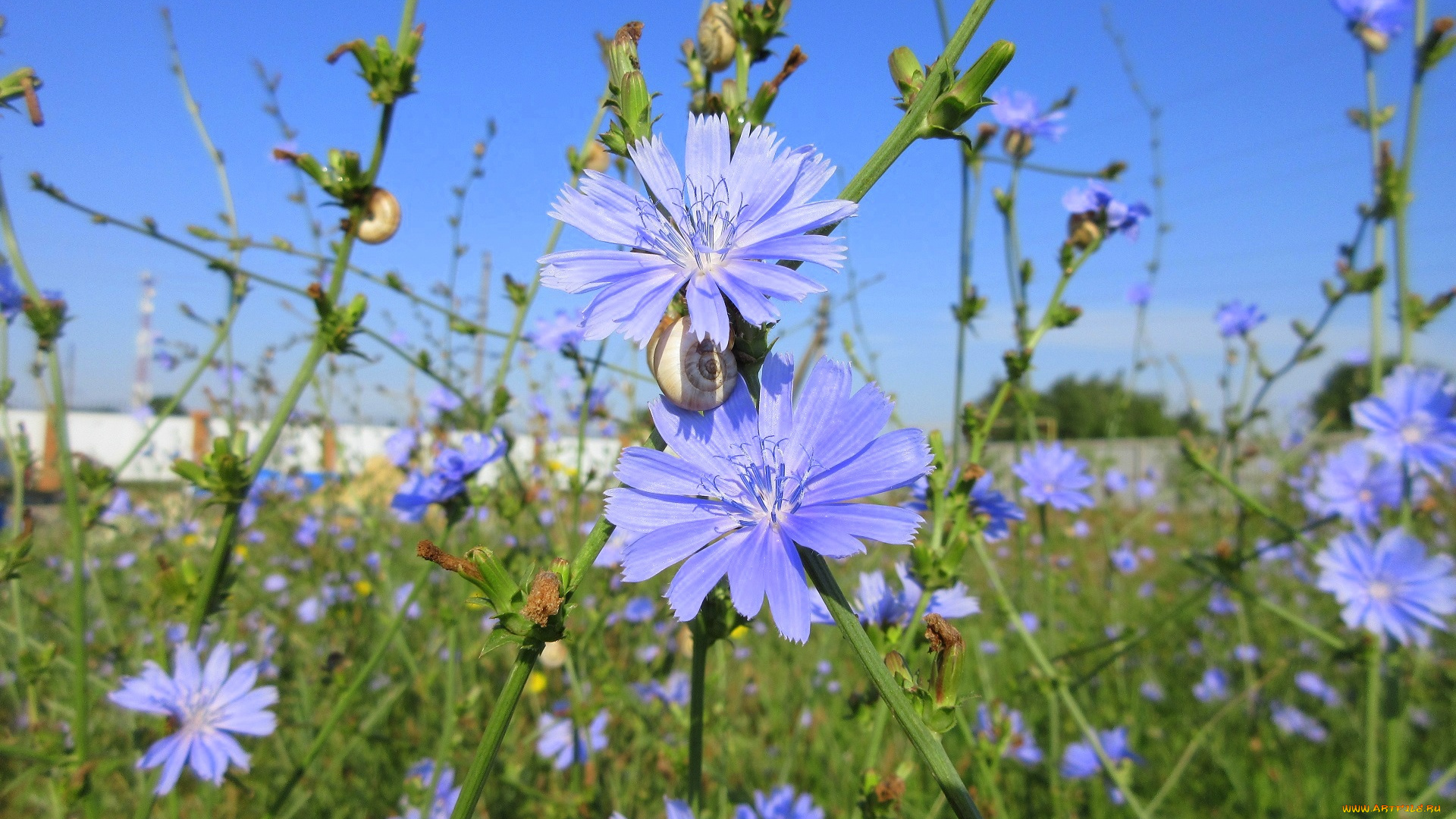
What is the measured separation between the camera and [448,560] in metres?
0.79

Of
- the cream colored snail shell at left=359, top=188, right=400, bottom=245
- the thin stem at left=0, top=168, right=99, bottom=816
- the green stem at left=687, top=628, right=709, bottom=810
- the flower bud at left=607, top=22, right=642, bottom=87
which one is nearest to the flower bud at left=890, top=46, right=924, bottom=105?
the flower bud at left=607, top=22, right=642, bottom=87

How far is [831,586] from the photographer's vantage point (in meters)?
0.71

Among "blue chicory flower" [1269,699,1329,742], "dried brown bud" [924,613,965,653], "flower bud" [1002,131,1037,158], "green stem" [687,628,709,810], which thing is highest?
"flower bud" [1002,131,1037,158]

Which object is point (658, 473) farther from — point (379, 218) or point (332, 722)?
point (332, 722)

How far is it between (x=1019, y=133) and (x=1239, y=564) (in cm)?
162

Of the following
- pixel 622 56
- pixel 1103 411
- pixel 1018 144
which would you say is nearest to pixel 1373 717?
pixel 1018 144

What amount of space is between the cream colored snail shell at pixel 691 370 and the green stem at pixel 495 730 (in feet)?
0.94

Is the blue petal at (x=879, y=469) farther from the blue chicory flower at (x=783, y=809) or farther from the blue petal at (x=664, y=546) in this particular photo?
the blue chicory flower at (x=783, y=809)

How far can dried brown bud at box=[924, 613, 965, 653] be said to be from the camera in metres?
0.80

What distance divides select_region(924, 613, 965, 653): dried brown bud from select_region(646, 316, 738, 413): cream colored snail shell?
1.21 ft

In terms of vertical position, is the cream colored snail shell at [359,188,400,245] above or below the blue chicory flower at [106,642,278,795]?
above

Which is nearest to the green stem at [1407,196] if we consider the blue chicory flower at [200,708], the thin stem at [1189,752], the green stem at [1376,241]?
the green stem at [1376,241]

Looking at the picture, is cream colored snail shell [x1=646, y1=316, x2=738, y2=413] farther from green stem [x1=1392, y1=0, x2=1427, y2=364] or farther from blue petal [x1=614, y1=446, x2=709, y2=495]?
green stem [x1=1392, y1=0, x2=1427, y2=364]

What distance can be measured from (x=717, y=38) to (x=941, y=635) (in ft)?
3.18
